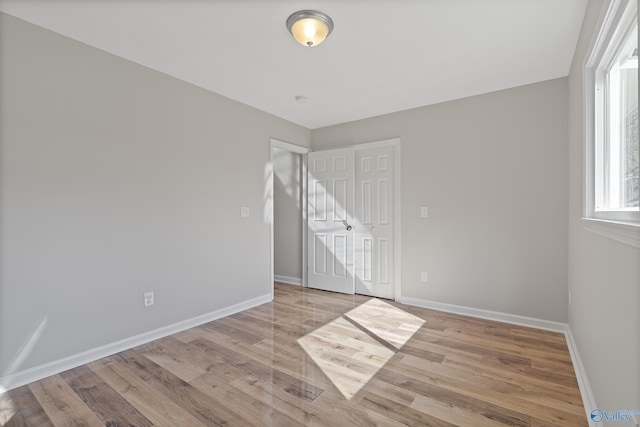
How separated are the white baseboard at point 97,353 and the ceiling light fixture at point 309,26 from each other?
9.13ft

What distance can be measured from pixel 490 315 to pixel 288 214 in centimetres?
313

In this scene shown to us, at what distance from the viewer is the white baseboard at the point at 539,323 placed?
1758 mm

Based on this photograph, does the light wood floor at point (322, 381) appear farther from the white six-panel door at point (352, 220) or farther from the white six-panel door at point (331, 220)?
the white six-panel door at point (331, 220)

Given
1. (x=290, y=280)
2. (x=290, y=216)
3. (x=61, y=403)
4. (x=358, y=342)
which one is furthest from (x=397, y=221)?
(x=61, y=403)

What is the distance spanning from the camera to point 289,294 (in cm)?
431

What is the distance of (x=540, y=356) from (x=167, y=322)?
325 centimetres

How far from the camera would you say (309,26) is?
206 cm

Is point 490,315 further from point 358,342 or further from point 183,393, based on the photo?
point 183,393

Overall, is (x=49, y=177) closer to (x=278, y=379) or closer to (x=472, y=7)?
(x=278, y=379)

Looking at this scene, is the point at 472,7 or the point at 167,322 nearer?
the point at 472,7

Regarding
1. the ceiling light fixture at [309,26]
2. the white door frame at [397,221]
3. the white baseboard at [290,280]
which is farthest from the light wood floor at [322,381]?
the ceiling light fixture at [309,26]

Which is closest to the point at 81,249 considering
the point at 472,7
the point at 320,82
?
the point at 320,82

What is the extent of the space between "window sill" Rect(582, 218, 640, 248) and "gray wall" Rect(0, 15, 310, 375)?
10.2 feet

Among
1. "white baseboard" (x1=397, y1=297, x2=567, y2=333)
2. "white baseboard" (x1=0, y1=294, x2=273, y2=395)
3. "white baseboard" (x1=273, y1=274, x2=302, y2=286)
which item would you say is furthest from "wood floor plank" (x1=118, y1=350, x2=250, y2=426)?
"white baseboard" (x1=273, y1=274, x2=302, y2=286)
